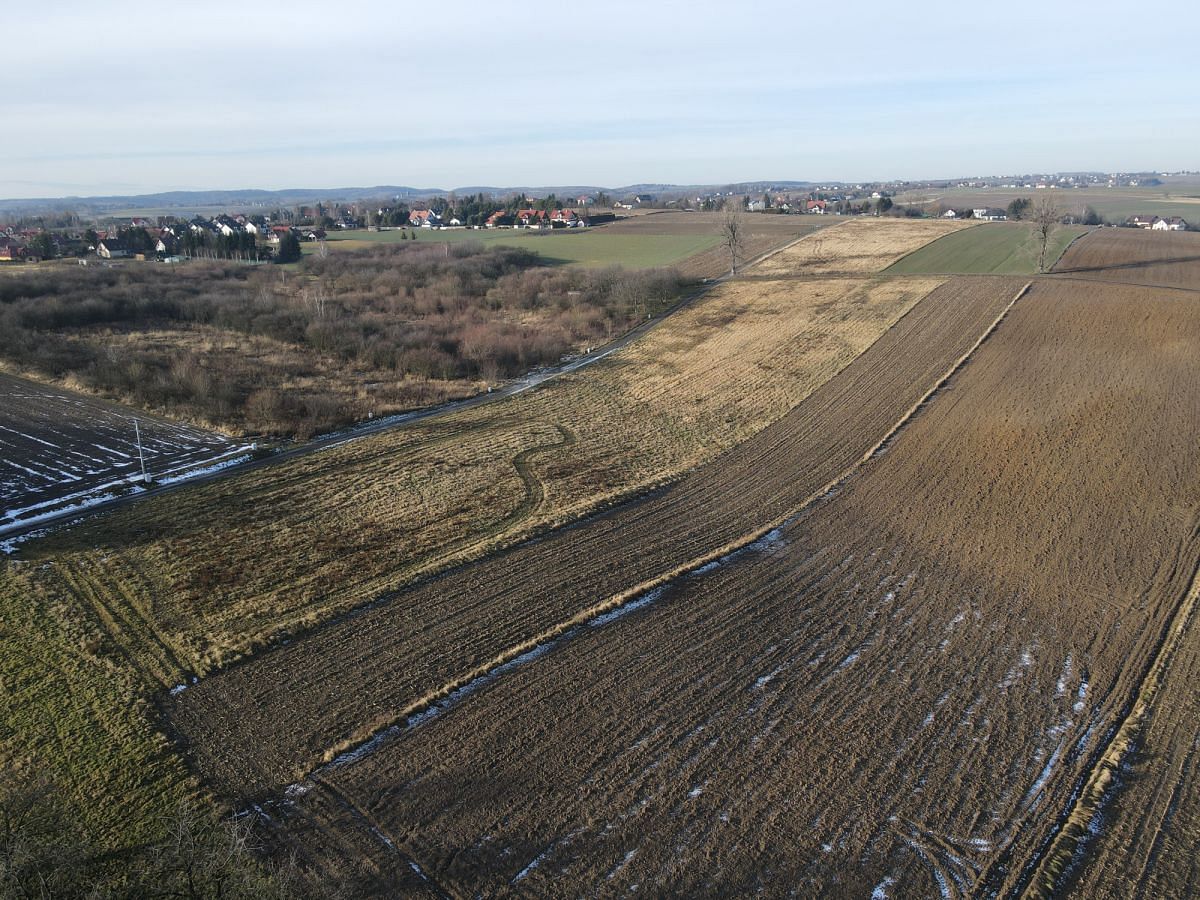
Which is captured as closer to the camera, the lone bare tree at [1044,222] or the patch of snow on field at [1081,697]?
the patch of snow on field at [1081,697]

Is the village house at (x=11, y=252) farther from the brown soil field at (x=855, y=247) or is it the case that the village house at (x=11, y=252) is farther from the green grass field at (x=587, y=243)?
the brown soil field at (x=855, y=247)

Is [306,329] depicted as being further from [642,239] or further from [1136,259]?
[1136,259]

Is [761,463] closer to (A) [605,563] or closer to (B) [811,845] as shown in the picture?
(A) [605,563]

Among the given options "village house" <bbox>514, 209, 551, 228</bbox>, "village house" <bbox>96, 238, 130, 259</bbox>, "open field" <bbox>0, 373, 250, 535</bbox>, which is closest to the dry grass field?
"open field" <bbox>0, 373, 250, 535</bbox>

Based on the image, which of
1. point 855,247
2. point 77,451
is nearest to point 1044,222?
point 855,247

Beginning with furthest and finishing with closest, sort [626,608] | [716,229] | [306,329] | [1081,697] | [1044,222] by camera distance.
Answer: [716,229], [1044,222], [306,329], [626,608], [1081,697]

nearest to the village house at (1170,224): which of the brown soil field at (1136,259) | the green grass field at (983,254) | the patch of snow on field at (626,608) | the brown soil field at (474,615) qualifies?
the brown soil field at (1136,259)

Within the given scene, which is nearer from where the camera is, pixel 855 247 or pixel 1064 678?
pixel 1064 678

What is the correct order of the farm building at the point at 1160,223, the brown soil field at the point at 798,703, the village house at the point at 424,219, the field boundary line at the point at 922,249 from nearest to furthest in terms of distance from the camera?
the brown soil field at the point at 798,703, the field boundary line at the point at 922,249, the farm building at the point at 1160,223, the village house at the point at 424,219
